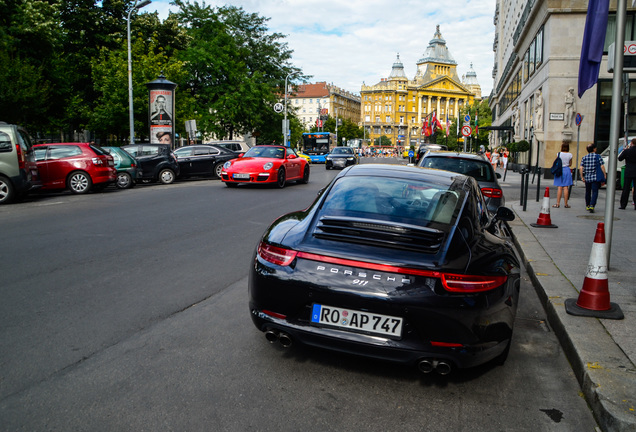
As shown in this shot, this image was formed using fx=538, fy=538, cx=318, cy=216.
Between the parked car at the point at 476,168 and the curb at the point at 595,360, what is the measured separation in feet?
13.3

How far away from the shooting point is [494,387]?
3547 mm

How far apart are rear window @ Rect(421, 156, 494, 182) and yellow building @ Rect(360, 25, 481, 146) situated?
525 ft

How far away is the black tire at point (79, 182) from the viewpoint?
16703 mm

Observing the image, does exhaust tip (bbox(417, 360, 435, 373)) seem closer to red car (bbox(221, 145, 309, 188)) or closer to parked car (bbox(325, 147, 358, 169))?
red car (bbox(221, 145, 309, 188))

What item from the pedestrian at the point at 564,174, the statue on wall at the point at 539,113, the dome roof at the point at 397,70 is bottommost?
the pedestrian at the point at 564,174

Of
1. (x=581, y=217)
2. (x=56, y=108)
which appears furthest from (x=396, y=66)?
(x=581, y=217)

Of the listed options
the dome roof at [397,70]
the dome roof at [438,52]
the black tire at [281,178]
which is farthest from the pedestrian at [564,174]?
the dome roof at [397,70]

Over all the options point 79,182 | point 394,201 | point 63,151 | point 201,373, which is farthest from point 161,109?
point 201,373

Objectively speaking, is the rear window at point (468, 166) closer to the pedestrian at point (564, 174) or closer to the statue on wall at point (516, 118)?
the pedestrian at point (564, 174)

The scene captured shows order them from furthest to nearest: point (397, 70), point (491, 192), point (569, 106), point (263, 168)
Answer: point (397, 70) → point (569, 106) → point (263, 168) → point (491, 192)

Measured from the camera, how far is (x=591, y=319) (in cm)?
462

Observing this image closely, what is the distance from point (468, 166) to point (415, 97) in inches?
6807

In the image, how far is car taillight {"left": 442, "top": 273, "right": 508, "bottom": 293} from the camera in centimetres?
322

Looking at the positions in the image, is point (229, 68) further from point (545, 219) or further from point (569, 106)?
point (545, 219)
